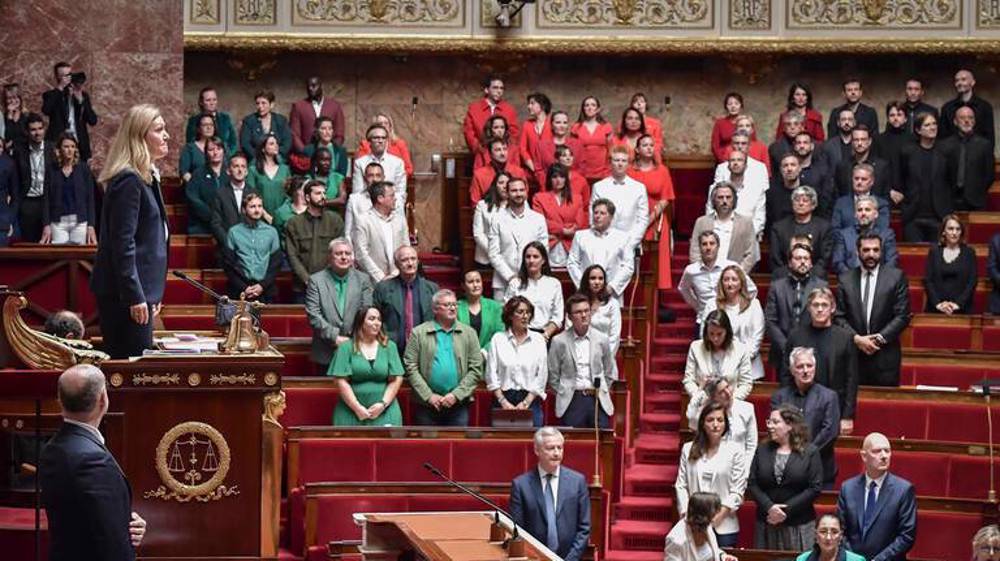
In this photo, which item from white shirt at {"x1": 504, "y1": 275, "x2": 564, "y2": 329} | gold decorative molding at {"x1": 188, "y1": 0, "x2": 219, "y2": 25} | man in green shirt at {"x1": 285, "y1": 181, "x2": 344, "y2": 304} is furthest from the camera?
gold decorative molding at {"x1": 188, "y1": 0, "x2": 219, "y2": 25}

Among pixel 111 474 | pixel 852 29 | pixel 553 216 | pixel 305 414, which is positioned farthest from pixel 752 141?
pixel 111 474

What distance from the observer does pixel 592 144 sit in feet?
43.8

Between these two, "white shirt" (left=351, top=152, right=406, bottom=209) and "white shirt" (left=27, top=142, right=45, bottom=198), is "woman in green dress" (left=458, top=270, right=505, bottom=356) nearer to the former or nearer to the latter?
"white shirt" (left=351, top=152, right=406, bottom=209)

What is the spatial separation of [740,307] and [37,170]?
466cm

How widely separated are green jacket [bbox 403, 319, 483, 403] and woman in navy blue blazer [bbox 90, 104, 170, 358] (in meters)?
3.69

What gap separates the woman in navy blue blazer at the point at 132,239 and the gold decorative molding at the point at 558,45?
29.7 ft

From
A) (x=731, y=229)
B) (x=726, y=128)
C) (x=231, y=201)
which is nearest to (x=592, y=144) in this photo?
(x=726, y=128)

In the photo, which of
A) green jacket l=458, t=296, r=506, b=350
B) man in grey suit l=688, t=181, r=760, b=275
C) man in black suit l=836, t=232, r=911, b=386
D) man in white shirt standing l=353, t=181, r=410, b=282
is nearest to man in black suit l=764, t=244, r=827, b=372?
man in black suit l=836, t=232, r=911, b=386

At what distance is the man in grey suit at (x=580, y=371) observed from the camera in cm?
1021

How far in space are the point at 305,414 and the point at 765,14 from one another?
261 inches

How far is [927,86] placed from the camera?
15.6 m

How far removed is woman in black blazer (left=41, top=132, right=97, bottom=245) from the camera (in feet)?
40.5

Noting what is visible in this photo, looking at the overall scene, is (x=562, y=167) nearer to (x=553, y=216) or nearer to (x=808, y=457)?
(x=553, y=216)

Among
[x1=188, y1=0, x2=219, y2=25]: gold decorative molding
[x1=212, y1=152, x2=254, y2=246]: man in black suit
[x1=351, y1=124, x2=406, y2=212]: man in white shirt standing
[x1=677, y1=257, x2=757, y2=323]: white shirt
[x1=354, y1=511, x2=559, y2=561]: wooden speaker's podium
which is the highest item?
[x1=188, y1=0, x2=219, y2=25]: gold decorative molding
